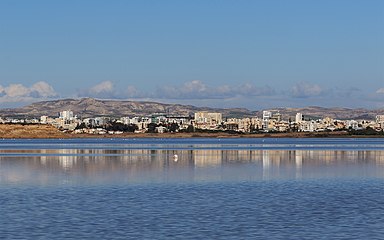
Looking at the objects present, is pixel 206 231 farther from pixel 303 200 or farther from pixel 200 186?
pixel 200 186

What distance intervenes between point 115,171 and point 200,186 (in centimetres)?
1155

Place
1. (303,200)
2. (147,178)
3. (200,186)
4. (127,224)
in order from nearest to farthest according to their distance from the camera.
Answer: (127,224), (303,200), (200,186), (147,178)

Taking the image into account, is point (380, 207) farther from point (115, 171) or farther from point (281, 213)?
point (115, 171)

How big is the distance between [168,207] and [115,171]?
1939 cm

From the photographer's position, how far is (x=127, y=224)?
1995cm

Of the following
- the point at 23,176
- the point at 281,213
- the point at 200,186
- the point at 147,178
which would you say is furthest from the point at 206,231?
the point at 23,176

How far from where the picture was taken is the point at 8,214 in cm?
2205

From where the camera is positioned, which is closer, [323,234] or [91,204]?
[323,234]

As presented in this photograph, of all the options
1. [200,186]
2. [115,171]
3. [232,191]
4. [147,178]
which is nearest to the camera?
[232,191]

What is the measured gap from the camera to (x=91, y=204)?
2470 cm

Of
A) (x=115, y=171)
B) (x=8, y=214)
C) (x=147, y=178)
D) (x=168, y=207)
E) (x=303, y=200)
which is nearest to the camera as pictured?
(x=8, y=214)

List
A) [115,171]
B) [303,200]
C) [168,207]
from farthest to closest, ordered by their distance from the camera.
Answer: [115,171] < [303,200] < [168,207]

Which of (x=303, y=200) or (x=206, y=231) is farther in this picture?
(x=303, y=200)

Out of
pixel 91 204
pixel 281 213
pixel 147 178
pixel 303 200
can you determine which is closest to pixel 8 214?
pixel 91 204
